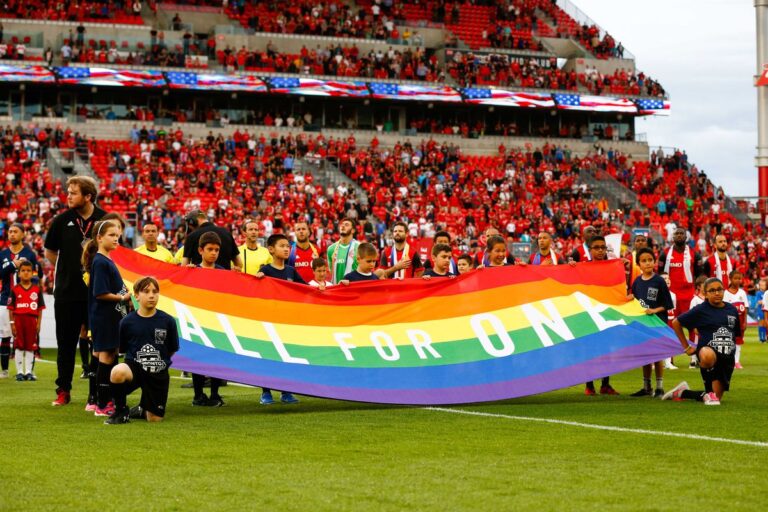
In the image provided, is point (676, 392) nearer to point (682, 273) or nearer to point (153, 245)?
point (682, 273)

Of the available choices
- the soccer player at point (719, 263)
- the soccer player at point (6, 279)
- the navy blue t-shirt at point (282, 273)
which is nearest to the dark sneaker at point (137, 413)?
the navy blue t-shirt at point (282, 273)

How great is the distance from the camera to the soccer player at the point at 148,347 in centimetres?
1086

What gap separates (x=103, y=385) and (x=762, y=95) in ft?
154

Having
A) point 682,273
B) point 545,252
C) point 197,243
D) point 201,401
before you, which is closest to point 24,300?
point 197,243

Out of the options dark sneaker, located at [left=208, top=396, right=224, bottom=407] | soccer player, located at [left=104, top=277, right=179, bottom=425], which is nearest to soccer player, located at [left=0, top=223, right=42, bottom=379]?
dark sneaker, located at [left=208, top=396, right=224, bottom=407]

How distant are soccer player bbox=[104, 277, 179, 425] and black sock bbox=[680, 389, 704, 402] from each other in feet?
18.1

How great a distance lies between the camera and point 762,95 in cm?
5325

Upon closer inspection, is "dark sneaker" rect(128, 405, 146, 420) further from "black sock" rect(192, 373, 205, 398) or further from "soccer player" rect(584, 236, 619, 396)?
"soccer player" rect(584, 236, 619, 396)

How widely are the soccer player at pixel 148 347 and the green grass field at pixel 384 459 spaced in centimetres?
26

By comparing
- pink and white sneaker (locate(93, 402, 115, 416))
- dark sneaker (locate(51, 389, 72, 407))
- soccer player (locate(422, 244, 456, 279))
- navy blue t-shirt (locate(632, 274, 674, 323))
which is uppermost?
soccer player (locate(422, 244, 456, 279))

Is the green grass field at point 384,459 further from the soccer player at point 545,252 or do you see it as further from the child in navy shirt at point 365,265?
the soccer player at point 545,252

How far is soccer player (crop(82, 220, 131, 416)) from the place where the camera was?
1127cm

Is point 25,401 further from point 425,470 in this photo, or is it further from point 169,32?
point 169,32

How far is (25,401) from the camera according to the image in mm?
13039
